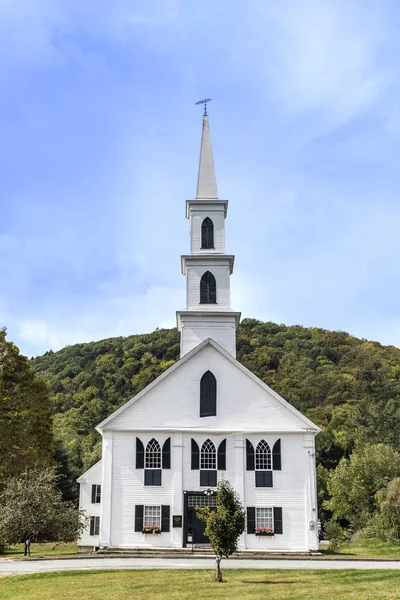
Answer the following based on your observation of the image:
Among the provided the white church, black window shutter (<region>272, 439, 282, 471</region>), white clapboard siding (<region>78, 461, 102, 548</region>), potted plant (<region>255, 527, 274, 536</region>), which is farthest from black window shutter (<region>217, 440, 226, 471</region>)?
white clapboard siding (<region>78, 461, 102, 548</region>)

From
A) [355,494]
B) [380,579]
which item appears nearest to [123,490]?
[380,579]

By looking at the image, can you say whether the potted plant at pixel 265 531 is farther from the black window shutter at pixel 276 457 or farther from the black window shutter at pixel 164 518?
the black window shutter at pixel 164 518

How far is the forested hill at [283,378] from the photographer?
67.4 m

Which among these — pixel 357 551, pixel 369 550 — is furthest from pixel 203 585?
pixel 369 550

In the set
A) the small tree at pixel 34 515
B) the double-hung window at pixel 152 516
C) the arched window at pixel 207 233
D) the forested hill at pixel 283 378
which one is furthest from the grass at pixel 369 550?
the forested hill at pixel 283 378

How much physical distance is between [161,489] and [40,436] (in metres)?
13.9

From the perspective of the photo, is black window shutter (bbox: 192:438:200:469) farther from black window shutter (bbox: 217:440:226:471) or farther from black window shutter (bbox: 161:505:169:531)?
black window shutter (bbox: 161:505:169:531)

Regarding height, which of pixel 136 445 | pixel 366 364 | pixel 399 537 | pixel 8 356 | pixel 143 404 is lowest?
pixel 399 537

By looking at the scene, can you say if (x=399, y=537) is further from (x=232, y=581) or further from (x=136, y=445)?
(x=232, y=581)

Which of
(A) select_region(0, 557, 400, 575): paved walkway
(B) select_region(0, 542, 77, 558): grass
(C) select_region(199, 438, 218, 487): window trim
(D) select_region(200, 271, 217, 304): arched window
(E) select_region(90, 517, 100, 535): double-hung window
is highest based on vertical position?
(D) select_region(200, 271, 217, 304): arched window

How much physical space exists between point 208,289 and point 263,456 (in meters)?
10.8

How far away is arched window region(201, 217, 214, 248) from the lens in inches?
1585

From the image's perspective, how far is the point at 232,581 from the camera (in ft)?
65.6

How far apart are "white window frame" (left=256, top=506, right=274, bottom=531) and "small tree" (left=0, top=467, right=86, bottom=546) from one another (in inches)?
338
